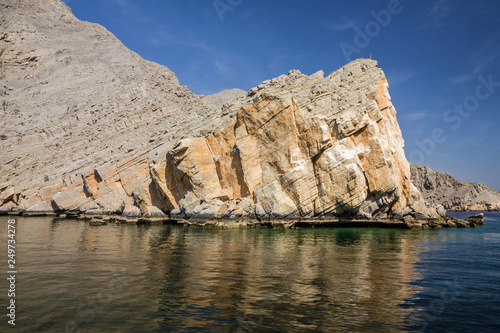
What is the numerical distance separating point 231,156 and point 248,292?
164 feet

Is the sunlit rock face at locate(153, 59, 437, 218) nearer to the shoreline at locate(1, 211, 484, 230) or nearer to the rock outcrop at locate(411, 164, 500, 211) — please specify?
the shoreline at locate(1, 211, 484, 230)

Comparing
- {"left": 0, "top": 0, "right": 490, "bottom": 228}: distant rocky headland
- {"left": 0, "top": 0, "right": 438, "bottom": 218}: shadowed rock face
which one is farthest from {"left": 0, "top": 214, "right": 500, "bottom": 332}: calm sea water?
{"left": 0, "top": 0, "right": 438, "bottom": 218}: shadowed rock face

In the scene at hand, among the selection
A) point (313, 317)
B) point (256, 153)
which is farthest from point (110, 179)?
point (313, 317)

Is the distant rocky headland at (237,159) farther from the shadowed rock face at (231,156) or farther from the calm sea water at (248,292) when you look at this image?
the calm sea water at (248,292)

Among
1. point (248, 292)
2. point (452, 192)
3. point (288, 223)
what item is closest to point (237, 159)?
point (288, 223)

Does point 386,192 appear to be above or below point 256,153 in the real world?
below

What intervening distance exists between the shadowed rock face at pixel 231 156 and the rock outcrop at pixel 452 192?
387ft

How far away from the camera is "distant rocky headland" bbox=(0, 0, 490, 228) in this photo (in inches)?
2169

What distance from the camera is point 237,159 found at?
203 feet

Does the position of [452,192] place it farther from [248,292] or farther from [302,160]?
[248,292]

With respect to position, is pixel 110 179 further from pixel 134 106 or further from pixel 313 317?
pixel 313 317

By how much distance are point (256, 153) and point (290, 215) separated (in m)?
13.4

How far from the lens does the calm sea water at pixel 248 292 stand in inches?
400

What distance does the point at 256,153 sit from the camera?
60000mm
